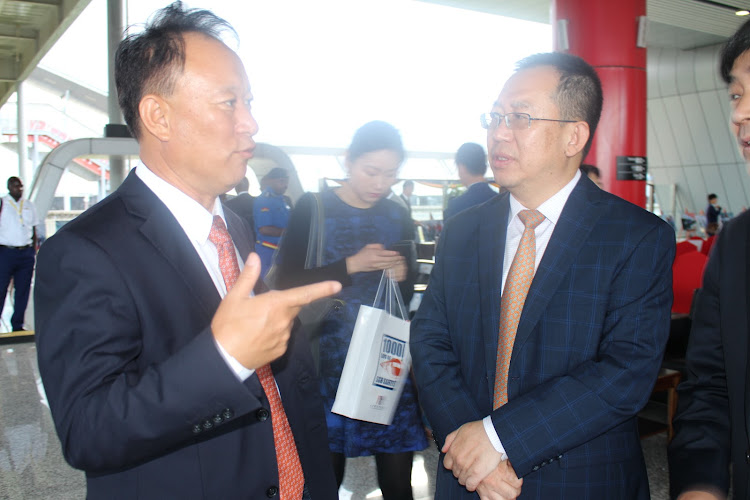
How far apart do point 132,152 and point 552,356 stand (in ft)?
26.1

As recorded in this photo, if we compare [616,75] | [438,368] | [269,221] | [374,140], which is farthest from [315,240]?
[616,75]

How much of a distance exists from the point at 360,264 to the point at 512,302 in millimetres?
838

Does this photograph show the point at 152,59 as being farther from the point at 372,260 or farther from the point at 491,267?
the point at 372,260

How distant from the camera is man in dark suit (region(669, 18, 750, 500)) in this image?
112 centimetres

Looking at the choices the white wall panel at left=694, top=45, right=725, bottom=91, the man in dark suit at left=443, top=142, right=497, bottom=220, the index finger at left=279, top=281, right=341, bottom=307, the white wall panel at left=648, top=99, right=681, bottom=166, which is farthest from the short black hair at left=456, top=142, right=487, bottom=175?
the white wall panel at left=648, top=99, right=681, bottom=166

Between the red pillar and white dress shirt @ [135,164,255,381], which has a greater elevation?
the red pillar

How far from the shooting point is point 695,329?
1281 millimetres

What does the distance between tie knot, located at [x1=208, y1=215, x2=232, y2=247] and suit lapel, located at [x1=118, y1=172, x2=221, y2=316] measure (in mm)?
107

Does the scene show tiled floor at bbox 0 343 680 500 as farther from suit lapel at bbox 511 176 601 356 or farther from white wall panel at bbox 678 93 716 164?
white wall panel at bbox 678 93 716 164

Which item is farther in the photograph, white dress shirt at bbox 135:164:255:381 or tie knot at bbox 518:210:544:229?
tie knot at bbox 518:210:544:229

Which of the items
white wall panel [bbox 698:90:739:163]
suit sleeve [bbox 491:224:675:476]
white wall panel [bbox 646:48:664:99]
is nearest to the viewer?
suit sleeve [bbox 491:224:675:476]

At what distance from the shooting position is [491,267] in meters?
1.52

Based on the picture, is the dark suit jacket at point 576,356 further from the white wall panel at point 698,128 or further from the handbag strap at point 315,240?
the white wall panel at point 698,128

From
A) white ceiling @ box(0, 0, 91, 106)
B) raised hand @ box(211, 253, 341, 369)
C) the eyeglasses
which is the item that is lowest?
raised hand @ box(211, 253, 341, 369)
